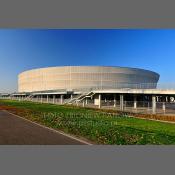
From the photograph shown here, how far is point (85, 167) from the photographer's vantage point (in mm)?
8641

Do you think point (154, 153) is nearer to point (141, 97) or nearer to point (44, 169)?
point (44, 169)

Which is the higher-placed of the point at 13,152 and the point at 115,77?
the point at 115,77

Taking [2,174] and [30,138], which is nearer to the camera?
[2,174]

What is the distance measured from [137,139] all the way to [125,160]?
457cm

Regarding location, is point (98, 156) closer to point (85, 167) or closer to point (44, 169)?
point (85, 167)

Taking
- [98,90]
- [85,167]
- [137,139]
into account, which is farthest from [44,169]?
[98,90]

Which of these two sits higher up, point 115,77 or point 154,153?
point 115,77

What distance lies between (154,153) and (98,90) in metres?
48.6

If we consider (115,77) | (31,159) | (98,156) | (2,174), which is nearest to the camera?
(2,174)

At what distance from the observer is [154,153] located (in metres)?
10.8

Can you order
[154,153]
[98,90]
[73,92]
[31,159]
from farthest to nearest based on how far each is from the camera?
[73,92] → [98,90] → [154,153] → [31,159]

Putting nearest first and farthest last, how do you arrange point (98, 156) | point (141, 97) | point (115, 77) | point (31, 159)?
point (31, 159)
point (98, 156)
point (141, 97)
point (115, 77)

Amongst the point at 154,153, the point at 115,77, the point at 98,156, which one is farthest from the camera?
the point at 115,77

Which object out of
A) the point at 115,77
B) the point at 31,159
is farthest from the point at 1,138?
the point at 115,77
